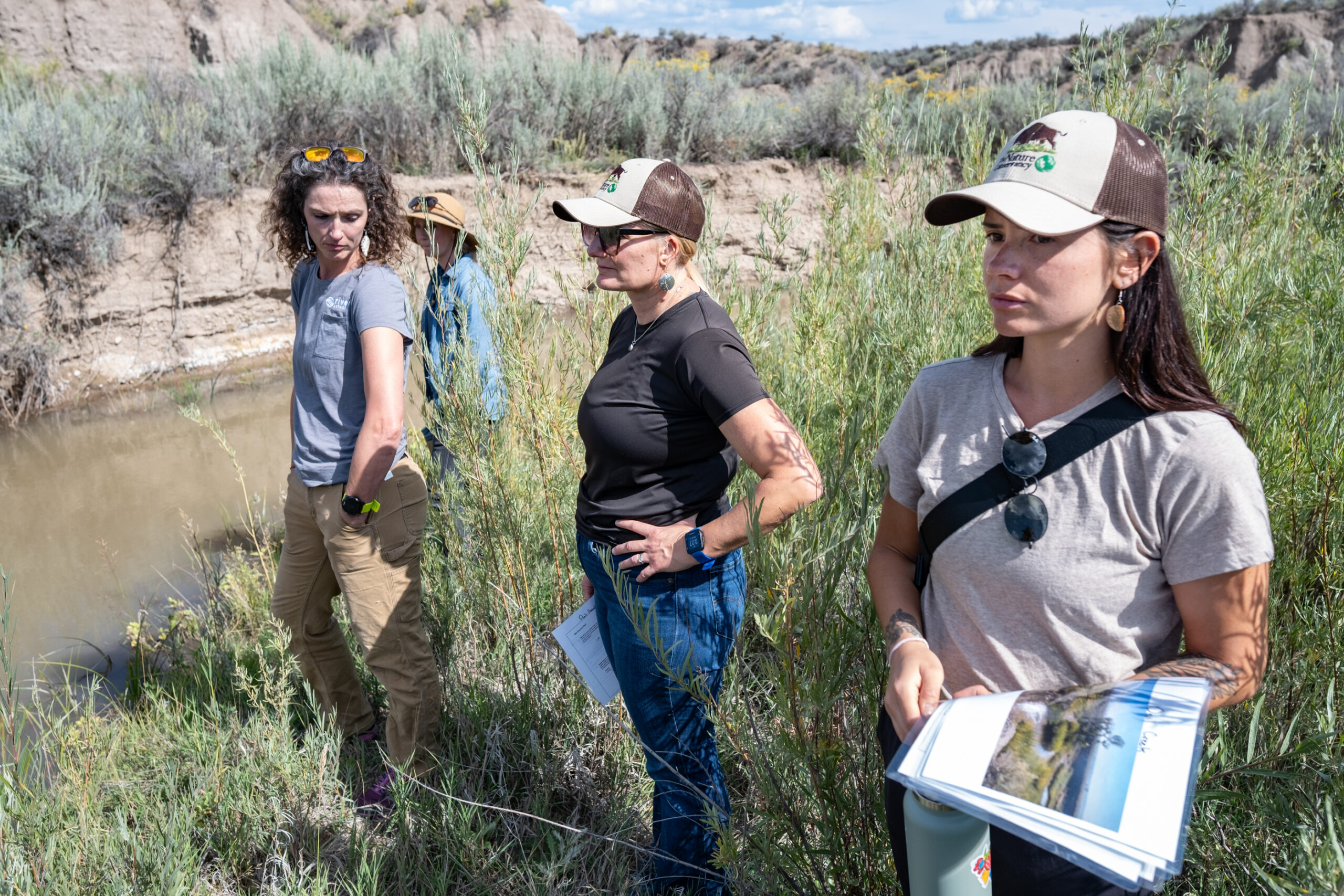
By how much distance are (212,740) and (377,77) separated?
10.1 meters

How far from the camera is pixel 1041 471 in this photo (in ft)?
4.10

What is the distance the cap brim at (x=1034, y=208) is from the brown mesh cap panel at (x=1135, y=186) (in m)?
0.03

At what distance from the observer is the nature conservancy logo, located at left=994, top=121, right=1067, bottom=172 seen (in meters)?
1.25

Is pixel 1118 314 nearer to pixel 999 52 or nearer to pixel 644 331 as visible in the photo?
pixel 644 331

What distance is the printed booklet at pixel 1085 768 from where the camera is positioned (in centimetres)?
90

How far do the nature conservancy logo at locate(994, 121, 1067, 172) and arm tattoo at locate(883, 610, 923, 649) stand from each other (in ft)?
2.42

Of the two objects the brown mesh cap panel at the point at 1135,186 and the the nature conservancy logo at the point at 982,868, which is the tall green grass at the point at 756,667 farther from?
the brown mesh cap panel at the point at 1135,186

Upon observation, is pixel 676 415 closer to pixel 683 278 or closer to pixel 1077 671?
pixel 683 278

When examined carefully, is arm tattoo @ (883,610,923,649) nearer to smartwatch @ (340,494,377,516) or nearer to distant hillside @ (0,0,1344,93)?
smartwatch @ (340,494,377,516)

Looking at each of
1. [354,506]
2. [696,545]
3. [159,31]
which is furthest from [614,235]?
[159,31]

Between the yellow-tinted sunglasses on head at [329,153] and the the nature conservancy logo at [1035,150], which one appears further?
the yellow-tinted sunglasses on head at [329,153]

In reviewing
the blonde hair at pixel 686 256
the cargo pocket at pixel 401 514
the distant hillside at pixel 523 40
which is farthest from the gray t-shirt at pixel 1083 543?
the distant hillside at pixel 523 40

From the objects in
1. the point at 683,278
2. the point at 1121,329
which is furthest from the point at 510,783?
the point at 1121,329

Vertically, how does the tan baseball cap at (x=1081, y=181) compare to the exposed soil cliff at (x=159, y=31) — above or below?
below
